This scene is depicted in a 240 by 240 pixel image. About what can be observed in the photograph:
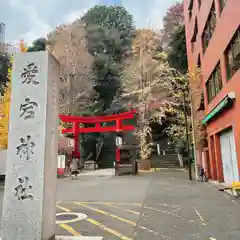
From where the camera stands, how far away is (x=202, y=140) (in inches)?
773

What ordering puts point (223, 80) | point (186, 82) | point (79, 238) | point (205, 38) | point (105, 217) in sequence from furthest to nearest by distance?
point (186, 82), point (205, 38), point (223, 80), point (105, 217), point (79, 238)

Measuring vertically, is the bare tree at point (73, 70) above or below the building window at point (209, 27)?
above

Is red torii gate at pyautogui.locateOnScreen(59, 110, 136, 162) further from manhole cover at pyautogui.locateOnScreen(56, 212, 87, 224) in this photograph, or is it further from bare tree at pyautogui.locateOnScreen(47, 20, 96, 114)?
manhole cover at pyautogui.locateOnScreen(56, 212, 87, 224)

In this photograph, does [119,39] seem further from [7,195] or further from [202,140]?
[7,195]

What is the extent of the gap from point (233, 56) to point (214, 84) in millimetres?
4173

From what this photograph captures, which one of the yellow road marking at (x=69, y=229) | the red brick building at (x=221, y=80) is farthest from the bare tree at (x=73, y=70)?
the yellow road marking at (x=69, y=229)

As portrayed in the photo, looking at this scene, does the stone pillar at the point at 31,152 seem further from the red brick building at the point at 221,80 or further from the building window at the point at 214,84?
the building window at the point at 214,84

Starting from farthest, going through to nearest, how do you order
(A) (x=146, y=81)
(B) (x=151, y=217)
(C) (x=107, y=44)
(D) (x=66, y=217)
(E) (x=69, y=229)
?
(C) (x=107, y=44), (A) (x=146, y=81), (D) (x=66, y=217), (B) (x=151, y=217), (E) (x=69, y=229)

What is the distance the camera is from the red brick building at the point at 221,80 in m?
11.4

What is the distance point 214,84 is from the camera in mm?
15844

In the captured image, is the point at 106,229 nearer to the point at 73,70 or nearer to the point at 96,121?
the point at 96,121

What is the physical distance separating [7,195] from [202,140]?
670 inches

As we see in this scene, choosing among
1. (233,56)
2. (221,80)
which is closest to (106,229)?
(233,56)

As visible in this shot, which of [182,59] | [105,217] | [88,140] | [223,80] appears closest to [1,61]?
[88,140]
